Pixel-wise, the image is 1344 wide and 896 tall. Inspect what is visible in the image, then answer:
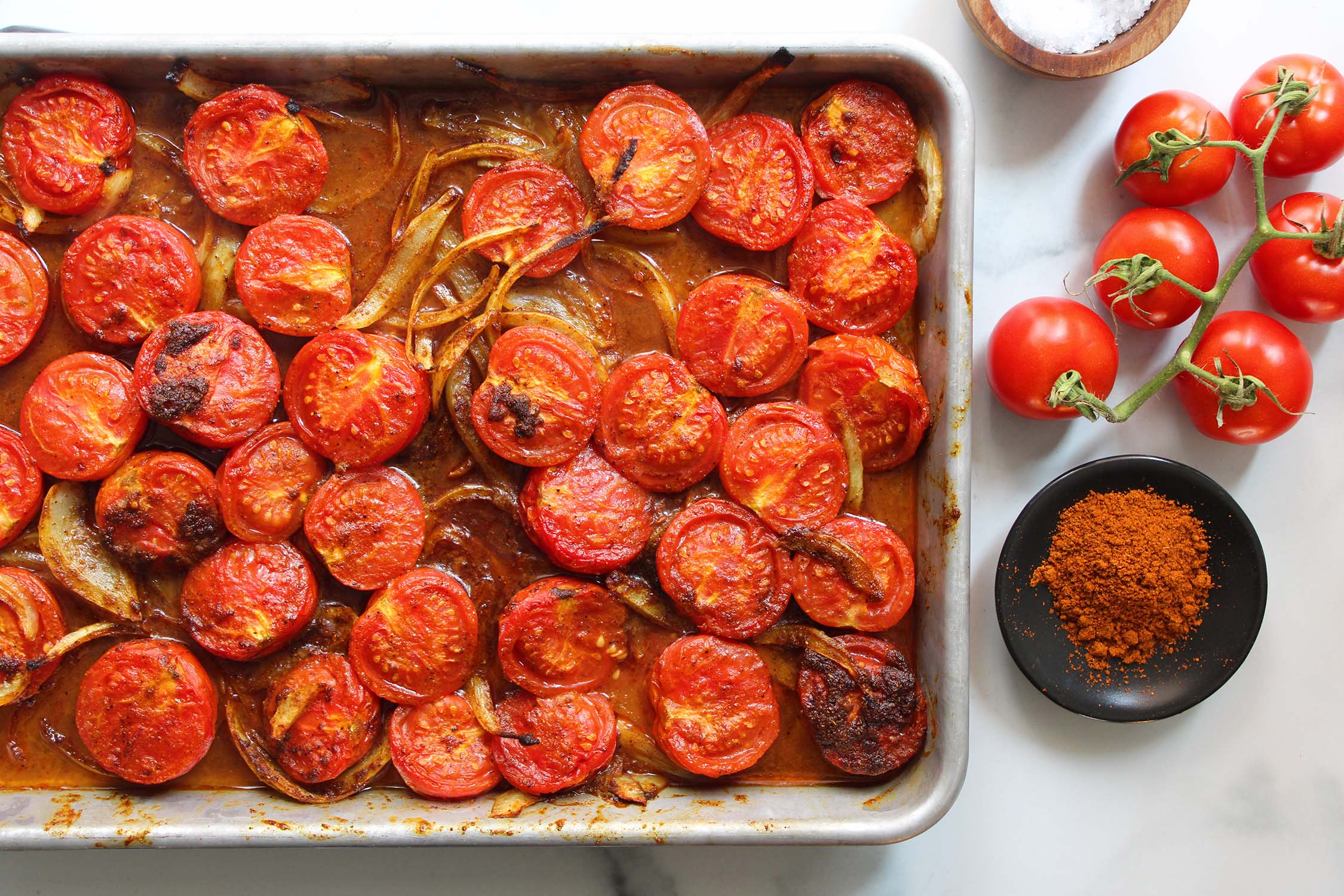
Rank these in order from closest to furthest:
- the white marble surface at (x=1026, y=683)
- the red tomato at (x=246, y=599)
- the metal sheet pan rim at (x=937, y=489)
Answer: the metal sheet pan rim at (x=937, y=489) < the red tomato at (x=246, y=599) < the white marble surface at (x=1026, y=683)

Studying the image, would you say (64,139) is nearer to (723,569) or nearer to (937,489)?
(723,569)

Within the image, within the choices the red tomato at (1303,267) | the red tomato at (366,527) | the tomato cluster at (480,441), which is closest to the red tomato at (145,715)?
the tomato cluster at (480,441)

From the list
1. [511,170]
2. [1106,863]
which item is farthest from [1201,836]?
[511,170]

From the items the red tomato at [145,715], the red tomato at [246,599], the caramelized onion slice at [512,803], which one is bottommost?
the caramelized onion slice at [512,803]

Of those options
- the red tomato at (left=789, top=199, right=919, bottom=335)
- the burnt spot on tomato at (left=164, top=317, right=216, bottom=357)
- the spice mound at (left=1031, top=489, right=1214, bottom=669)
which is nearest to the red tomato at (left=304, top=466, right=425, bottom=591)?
the burnt spot on tomato at (left=164, top=317, right=216, bottom=357)

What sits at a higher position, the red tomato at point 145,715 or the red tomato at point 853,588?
the red tomato at point 853,588

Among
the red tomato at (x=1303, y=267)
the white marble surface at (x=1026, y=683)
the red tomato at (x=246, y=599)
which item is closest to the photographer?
the red tomato at (x=246, y=599)

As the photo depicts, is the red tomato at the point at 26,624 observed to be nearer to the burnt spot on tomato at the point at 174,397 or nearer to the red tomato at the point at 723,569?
the burnt spot on tomato at the point at 174,397

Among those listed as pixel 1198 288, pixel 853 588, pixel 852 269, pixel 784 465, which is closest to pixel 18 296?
pixel 784 465
